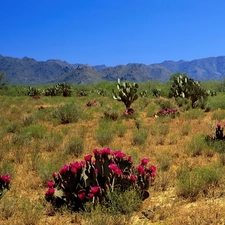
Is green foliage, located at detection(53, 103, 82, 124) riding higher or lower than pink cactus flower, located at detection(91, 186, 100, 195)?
higher

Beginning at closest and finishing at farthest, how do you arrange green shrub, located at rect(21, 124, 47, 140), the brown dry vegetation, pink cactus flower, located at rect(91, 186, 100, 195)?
the brown dry vegetation
pink cactus flower, located at rect(91, 186, 100, 195)
green shrub, located at rect(21, 124, 47, 140)

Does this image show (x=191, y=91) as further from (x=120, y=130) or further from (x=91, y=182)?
(x=91, y=182)

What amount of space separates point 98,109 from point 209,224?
49.8 feet

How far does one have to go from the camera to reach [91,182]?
4.70 m

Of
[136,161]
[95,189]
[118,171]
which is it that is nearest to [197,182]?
[118,171]

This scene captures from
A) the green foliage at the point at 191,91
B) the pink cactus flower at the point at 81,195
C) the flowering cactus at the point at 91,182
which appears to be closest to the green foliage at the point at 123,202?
the flowering cactus at the point at 91,182

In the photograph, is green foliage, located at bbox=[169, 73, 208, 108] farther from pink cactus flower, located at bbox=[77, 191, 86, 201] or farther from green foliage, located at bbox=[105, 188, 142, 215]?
pink cactus flower, located at bbox=[77, 191, 86, 201]

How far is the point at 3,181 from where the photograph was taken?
5.49 meters

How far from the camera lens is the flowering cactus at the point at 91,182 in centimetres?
463

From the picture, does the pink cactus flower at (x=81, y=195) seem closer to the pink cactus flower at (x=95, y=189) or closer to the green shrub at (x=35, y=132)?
the pink cactus flower at (x=95, y=189)

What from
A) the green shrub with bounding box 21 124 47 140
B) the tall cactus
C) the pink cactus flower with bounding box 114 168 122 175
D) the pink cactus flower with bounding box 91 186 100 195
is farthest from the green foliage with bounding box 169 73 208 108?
the pink cactus flower with bounding box 91 186 100 195

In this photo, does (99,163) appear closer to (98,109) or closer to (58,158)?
(58,158)

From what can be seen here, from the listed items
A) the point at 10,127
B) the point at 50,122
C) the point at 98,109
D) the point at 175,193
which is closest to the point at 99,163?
the point at 175,193

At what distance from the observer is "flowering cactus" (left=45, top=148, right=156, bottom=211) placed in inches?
182
